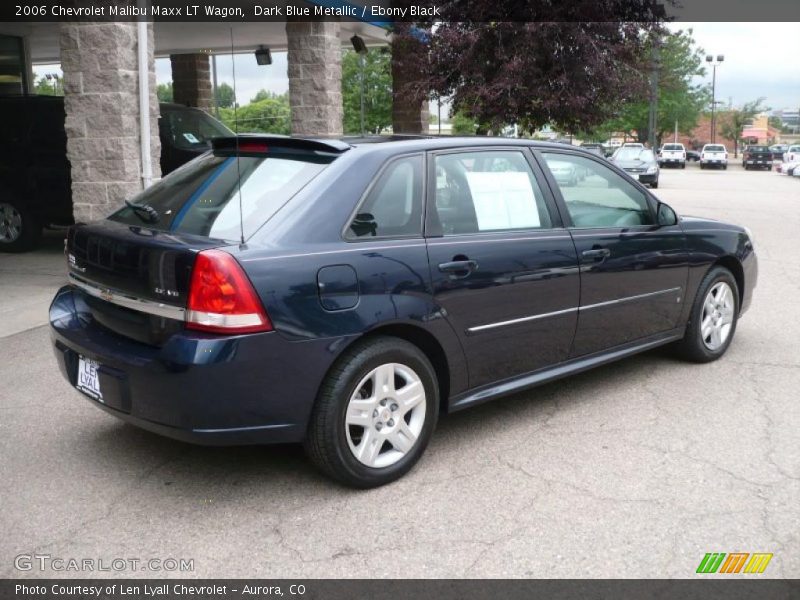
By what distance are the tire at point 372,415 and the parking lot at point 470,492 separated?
0.42 feet

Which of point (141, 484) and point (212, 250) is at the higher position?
point (212, 250)

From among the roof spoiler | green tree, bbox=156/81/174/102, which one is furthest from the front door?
green tree, bbox=156/81/174/102

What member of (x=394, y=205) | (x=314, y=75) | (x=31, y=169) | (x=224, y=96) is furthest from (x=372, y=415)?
(x=314, y=75)

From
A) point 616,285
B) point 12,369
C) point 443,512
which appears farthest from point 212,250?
point 12,369

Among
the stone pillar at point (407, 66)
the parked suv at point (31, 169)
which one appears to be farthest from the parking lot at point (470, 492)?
the stone pillar at point (407, 66)

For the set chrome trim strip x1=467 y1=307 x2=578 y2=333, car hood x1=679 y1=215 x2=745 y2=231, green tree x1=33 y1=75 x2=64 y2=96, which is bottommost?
chrome trim strip x1=467 y1=307 x2=578 y2=333

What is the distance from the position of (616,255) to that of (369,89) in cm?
2213

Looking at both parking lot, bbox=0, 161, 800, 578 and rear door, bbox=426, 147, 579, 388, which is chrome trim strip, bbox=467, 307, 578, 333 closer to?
rear door, bbox=426, 147, 579, 388

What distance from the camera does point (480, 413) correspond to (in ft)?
16.2

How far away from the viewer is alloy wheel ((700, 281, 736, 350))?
582cm

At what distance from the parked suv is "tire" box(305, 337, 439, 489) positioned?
8.55 meters

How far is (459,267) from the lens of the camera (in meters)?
4.08
